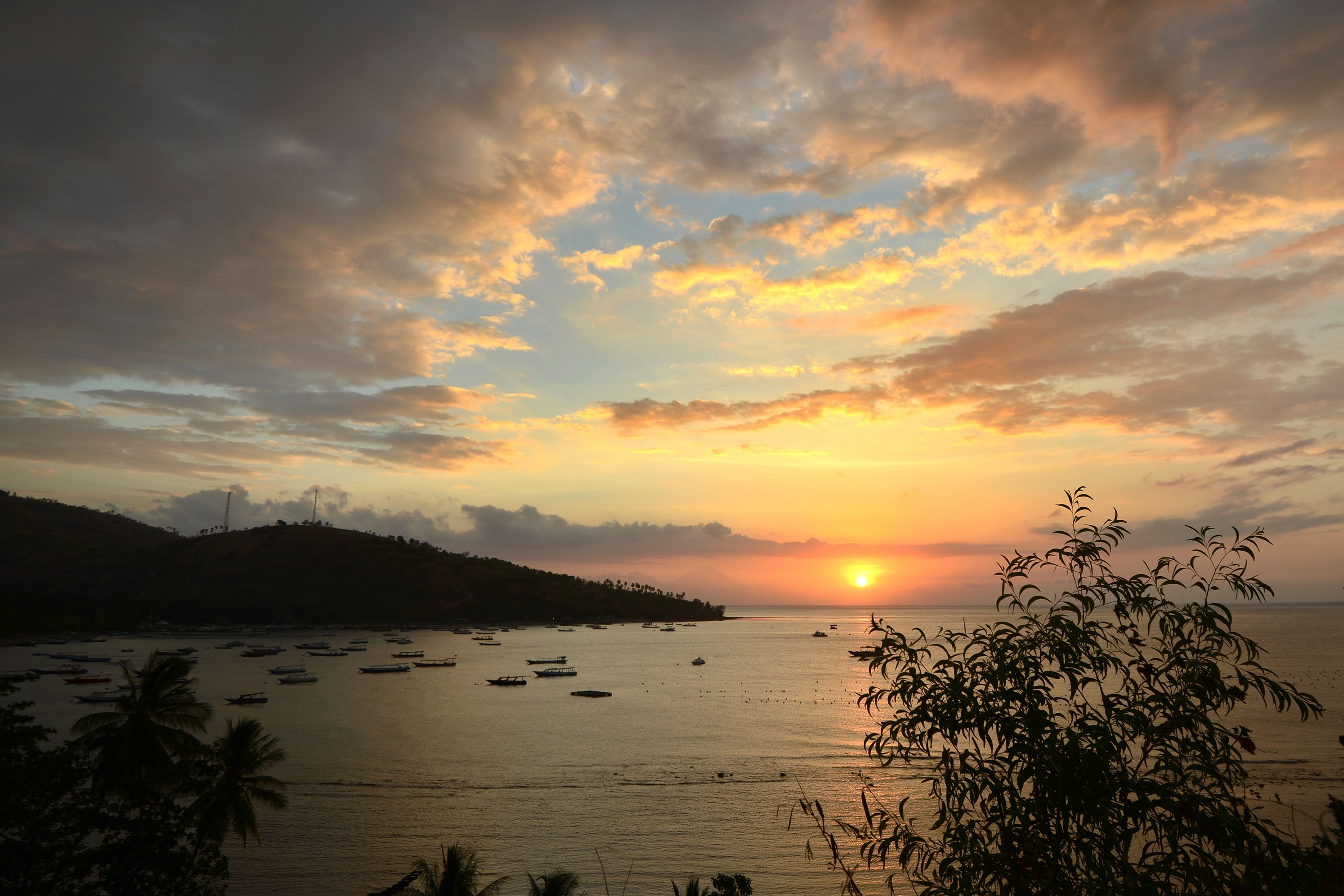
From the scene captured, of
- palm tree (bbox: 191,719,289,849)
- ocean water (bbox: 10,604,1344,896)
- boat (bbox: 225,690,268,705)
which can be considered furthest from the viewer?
boat (bbox: 225,690,268,705)

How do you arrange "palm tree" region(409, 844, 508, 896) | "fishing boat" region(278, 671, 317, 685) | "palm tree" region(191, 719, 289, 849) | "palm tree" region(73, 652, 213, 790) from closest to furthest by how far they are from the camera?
"palm tree" region(409, 844, 508, 896)
"palm tree" region(73, 652, 213, 790)
"palm tree" region(191, 719, 289, 849)
"fishing boat" region(278, 671, 317, 685)

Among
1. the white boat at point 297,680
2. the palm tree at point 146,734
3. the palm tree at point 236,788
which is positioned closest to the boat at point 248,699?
the white boat at point 297,680

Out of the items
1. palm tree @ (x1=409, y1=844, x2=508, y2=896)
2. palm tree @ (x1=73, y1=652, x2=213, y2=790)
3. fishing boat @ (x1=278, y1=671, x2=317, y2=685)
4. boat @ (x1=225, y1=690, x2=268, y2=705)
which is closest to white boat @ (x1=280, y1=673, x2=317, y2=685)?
fishing boat @ (x1=278, y1=671, x2=317, y2=685)

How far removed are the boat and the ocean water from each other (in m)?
2.05

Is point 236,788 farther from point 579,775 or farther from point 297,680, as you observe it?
point 297,680

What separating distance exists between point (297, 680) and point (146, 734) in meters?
110

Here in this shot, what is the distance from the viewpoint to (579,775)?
7038 centimetres

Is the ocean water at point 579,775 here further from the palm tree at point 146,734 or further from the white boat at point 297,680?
the palm tree at point 146,734

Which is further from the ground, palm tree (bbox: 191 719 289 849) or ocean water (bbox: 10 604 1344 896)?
palm tree (bbox: 191 719 289 849)

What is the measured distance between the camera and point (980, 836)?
1109 cm

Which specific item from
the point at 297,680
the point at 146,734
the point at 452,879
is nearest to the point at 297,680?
the point at 297,680

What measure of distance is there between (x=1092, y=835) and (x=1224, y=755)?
2106 millimetres

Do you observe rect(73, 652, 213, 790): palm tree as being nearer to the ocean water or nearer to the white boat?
the ocean water

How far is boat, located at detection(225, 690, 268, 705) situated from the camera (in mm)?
106938
